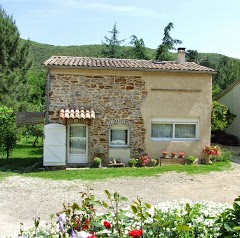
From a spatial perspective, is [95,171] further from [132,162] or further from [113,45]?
[113,45]

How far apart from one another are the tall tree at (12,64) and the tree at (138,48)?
10300 mm

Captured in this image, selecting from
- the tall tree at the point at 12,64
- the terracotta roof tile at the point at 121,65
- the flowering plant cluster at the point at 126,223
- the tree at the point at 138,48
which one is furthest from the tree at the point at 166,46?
the flowering plant cluster at the point at 126,223

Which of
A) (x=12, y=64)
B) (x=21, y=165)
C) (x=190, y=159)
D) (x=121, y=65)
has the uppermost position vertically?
(x=12, y=64)

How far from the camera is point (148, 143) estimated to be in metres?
15.6

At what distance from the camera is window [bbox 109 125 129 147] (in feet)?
50.8

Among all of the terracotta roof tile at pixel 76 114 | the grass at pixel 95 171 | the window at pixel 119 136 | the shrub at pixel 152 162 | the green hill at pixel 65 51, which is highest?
the green hill at pixel 65 51

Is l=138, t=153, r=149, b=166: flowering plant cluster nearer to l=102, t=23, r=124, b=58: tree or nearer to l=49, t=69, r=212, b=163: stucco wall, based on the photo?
l=49, t=69, r=212, b=163: stucco wall

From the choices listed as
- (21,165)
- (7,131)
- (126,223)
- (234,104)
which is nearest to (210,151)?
(21,165)

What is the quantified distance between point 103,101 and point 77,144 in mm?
2174

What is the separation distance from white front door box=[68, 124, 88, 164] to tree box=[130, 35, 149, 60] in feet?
69.8

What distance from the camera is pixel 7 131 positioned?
1619cm

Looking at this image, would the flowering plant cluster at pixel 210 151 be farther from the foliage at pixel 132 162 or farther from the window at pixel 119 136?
the window at pixel 119 136

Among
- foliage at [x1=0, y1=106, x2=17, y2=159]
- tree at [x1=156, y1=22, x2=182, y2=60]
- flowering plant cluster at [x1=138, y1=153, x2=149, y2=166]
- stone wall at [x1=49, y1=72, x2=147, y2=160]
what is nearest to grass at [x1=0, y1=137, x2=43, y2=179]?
foliage at [x1=0, y1=106, x2=17, y2=159]

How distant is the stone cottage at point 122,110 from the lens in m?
14.8
